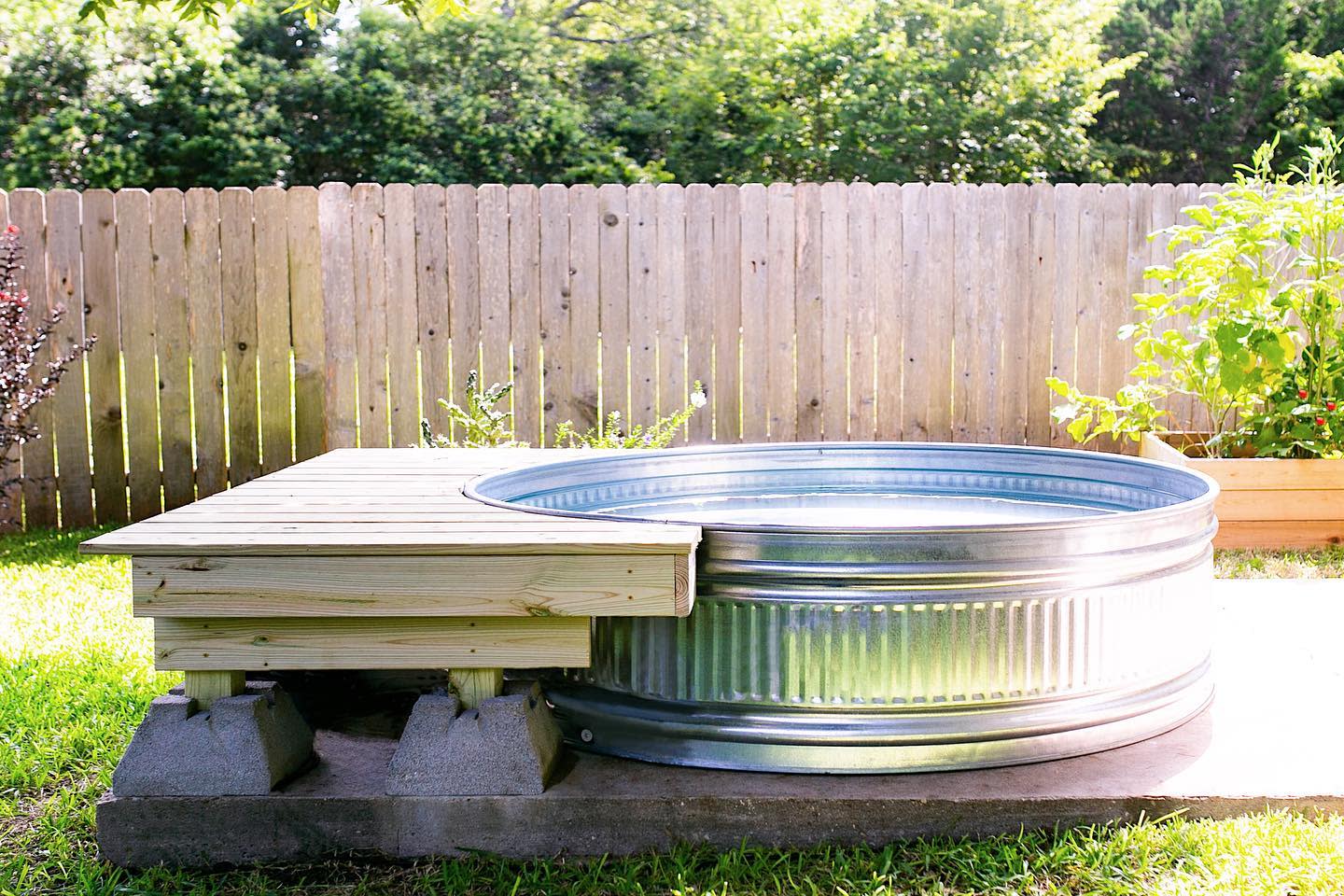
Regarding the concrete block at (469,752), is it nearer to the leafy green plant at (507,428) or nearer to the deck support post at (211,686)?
the deck support post at (211,686)

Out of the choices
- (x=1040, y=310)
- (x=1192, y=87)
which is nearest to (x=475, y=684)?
(x=1040, y=310)

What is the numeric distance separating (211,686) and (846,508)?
207cm

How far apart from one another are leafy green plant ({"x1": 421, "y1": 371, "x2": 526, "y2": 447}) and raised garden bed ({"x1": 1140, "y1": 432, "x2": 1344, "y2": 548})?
276cm

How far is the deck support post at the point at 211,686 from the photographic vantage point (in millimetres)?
2326

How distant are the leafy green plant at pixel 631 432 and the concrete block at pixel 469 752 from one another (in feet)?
10.6

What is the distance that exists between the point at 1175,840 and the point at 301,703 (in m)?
1.75

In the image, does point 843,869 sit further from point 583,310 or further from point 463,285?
point 463,285

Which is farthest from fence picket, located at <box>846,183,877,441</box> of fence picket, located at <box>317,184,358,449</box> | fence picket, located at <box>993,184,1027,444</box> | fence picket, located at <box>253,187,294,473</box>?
fence picket, located at <box>253,187,294,473</box>

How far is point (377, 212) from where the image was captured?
5766 mm

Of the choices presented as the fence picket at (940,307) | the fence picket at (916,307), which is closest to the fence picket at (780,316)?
the fence picket at (916,307)

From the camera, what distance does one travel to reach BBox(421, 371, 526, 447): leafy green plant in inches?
211

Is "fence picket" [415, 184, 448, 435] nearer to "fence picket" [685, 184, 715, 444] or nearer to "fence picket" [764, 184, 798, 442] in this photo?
"fence picket" [685, 184, 715, 444]

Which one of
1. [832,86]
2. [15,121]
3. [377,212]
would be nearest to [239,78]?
[15,121]

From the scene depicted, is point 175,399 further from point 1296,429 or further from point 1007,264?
point 1296,429
